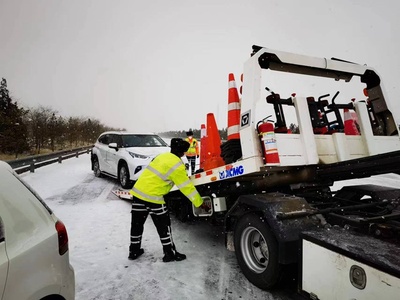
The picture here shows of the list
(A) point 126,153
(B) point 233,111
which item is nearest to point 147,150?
(A) point 126,153

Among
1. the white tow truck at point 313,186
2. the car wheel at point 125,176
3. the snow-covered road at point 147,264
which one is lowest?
the snow-covered road at point 147,264

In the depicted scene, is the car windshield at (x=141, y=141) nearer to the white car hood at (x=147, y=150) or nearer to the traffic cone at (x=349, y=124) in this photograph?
the white car hood at (x=147, y=150)

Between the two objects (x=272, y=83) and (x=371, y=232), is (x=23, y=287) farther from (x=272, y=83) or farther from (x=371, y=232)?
(x=272, y=83)

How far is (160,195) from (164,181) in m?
0.21

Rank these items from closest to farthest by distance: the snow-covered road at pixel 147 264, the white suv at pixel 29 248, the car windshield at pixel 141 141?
the white suv at pixel 29 248 → the snow-covered road at pixel 147 264 → the car windshield at pixel 141 141

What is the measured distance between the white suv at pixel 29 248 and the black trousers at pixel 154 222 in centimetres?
180

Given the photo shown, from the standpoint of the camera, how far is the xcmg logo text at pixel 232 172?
3.08m

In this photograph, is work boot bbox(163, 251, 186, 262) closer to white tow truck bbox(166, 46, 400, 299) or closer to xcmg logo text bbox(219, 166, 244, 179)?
white tow truck bbox(166, 46, 400, 299)

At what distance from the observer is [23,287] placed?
1488 mm

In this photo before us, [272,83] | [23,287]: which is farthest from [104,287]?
[272,83]

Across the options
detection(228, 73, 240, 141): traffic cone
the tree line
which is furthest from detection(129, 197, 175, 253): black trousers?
the tree line

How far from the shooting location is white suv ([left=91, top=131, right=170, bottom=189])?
8023mm

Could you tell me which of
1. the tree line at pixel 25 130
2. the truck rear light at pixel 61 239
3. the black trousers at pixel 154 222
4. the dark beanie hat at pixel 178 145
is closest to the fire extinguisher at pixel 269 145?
the dark beanie hat at pixel 178 145

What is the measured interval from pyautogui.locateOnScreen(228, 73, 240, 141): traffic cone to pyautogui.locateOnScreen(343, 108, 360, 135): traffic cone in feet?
5.01
